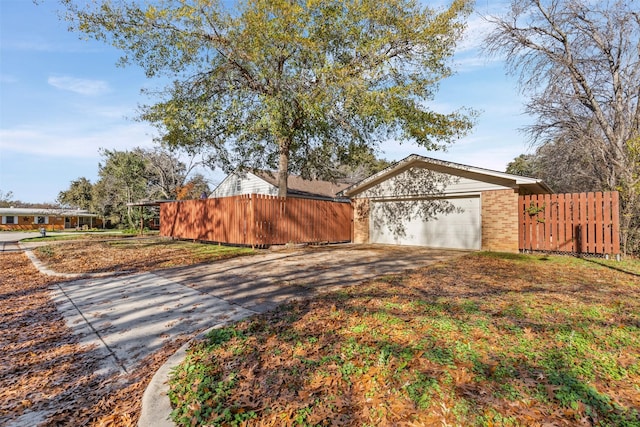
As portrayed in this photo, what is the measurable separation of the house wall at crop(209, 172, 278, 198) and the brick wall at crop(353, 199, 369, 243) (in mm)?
9145

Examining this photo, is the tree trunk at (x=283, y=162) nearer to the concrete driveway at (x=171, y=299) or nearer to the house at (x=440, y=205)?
the house at (x=440, y=205)

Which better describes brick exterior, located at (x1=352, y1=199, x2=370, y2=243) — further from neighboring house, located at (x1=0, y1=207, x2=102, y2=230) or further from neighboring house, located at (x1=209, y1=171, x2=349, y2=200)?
neighboring house, located at (x1=0, y1=207, x2=102, y2=230)

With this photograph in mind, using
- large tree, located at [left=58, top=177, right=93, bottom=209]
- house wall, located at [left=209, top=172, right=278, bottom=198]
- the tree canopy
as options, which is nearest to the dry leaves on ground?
house wall, located at [left=209, top=172, right=278, bottom=198]

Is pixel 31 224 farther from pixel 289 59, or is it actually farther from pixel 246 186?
pixel 289 59

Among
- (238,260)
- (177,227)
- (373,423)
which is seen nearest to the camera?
(373,423)

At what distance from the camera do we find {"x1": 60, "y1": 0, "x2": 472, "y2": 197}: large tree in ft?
35.7

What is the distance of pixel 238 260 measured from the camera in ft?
30.9

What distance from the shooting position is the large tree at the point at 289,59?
35.7 feet

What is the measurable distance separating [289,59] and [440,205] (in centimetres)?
836

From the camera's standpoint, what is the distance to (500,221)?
11.1 m

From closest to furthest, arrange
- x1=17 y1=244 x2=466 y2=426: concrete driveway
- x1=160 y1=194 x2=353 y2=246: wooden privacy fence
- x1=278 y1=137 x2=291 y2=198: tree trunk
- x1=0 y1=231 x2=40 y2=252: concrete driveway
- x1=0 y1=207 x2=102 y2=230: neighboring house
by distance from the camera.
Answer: x1=17 y1=244 x2=466 y2=426: concrete driveway, x1=160 y1=194 x2=353 y2=246: wooden privacy fence, x1=278 y1=137 x2=291 y2=198: tree trunk, x1=0 y1=231 x2=40 y2=252: concrete driveway, x1=0 y1=207 x2=102 y2=230: neighboring house

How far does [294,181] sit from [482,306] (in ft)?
71.9

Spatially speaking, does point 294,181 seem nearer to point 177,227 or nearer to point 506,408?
point 177,227

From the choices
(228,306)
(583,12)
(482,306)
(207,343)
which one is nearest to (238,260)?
(228,306)
